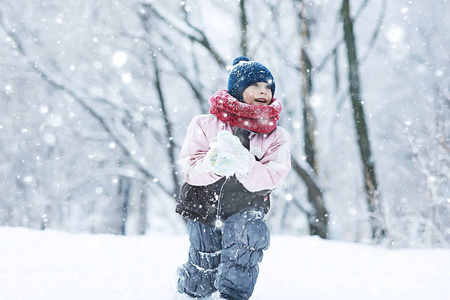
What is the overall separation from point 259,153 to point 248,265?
58cm

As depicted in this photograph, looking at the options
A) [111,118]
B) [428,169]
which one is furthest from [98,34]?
[428,169]

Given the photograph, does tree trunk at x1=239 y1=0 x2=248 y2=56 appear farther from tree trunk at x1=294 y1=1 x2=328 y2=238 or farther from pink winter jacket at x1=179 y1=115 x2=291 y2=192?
→ pink winter jacket at x1=179 y1=115 x2=291 y2=192

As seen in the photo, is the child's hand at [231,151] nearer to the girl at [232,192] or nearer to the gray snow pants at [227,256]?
the girl at [232,192]

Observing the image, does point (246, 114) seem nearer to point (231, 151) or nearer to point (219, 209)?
point (231, 151)

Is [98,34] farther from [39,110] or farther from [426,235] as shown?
[426,235]

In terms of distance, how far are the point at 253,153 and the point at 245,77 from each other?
466 mm

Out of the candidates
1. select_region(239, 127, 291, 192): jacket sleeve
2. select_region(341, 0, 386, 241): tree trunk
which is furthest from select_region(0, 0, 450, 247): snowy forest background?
select_region(239, 127, 291, 192): jacket sleeve

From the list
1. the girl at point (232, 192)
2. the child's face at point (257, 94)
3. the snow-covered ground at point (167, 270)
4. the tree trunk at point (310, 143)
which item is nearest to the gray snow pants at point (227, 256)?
the girl at point (232, 192)

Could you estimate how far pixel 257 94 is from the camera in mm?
2023

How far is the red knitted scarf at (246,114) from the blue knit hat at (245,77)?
180 millimetres

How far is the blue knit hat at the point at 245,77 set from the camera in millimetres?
2064

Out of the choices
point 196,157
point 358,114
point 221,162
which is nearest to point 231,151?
point 221,162

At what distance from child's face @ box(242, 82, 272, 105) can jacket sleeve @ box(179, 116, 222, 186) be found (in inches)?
12.0

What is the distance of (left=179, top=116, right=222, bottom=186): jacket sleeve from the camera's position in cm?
180
